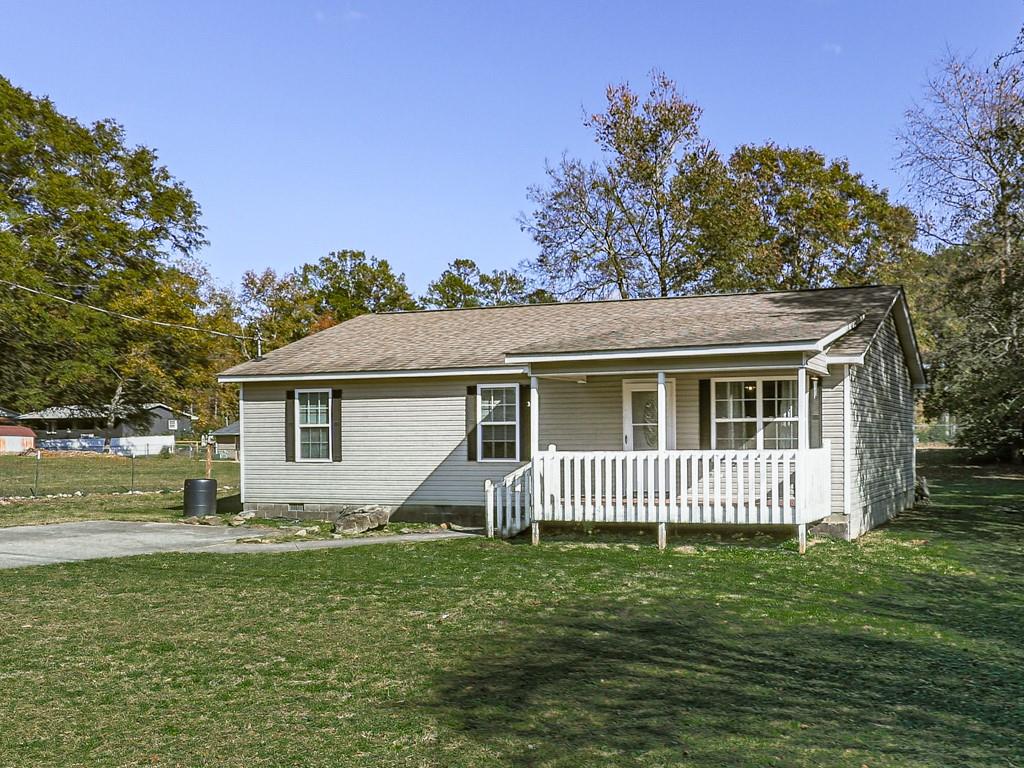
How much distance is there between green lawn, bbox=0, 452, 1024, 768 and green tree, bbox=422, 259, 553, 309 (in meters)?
44.1

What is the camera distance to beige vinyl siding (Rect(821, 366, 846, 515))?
13.4 meters

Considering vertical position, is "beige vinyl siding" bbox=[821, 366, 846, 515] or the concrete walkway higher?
"beige vinyl siding" bbox=[821, 366, 846, 515]

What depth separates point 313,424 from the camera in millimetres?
16906

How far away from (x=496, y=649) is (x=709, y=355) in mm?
6662

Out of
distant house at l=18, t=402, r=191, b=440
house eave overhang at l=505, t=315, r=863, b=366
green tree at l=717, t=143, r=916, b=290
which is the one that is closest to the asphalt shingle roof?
house eave overhang at l=505, t=315, r=863, b=366

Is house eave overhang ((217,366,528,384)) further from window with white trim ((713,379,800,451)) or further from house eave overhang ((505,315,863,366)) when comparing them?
window with white trim ((713,379,800,451))

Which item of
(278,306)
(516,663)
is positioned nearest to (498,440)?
(516,663)

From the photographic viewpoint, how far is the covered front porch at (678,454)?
12125 millimetres

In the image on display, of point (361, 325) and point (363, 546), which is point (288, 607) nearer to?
point (363, 546)

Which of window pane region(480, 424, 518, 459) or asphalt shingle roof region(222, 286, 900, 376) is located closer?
asphalt shingle roof region(222, 286, 900, 376)

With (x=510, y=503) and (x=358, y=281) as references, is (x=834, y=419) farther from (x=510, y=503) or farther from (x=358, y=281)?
(x=358, y=281)

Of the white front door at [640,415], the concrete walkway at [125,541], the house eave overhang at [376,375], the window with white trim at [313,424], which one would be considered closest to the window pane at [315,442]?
the window with white trim at [313,424]

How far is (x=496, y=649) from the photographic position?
6.85m

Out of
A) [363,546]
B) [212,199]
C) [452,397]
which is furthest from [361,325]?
[212,199]
